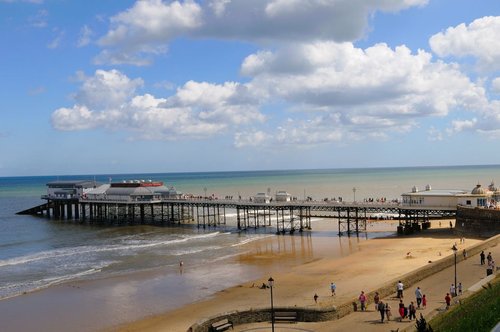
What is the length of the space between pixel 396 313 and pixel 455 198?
3143 centimetres

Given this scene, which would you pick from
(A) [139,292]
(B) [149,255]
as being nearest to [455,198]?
(B) [149,255]

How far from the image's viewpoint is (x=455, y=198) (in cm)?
5091

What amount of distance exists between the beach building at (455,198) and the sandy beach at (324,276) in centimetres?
296

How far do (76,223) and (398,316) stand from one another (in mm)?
64264

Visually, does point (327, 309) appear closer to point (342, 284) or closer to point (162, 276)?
point (342, 284)

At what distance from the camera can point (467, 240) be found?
45.4 m

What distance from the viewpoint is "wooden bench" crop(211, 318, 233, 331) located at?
2131cm

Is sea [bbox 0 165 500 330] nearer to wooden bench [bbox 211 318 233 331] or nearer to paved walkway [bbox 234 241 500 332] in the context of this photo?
wooden bench [bbox 211 318 233 331]

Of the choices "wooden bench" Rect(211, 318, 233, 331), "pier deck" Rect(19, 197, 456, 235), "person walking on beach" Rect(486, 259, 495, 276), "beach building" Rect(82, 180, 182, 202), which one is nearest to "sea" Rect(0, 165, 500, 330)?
"pier deck" Rect(19, 197, 456, 235)

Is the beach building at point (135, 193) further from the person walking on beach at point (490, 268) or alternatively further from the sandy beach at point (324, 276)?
the person walking on beach at point (490, 268)

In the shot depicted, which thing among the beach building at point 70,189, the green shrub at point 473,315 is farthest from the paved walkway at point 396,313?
the beach building at point 70,189

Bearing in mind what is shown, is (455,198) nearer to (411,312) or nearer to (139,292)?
(411,312)

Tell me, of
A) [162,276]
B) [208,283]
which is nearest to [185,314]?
[208,283]

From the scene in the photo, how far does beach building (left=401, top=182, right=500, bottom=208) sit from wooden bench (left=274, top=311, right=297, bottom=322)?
1312 inches
